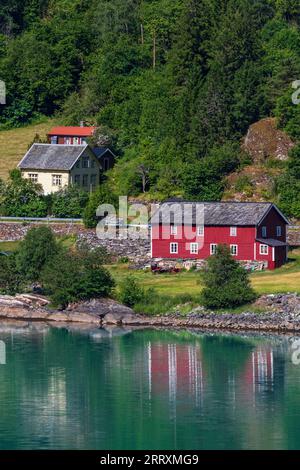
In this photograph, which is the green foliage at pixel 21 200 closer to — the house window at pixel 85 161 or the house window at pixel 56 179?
the house window at pixel 56 179

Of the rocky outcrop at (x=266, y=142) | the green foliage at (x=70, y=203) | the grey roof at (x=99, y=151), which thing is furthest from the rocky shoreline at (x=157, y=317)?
the grey roof at (x=99, y=151)

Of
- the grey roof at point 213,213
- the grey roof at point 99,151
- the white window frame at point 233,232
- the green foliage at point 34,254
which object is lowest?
the green foliage at point 34,254

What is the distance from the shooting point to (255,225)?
3071 inches

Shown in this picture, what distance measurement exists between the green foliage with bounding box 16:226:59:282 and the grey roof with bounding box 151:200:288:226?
645 centimetres

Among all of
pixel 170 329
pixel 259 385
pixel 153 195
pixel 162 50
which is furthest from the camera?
pixel 162 50

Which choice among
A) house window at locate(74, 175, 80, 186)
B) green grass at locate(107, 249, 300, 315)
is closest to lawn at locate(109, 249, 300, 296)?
green grass at locate(107, 249, 300, 315)

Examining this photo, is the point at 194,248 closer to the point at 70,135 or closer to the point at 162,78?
the point at 70,135

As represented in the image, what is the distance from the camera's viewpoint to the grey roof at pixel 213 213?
3093 inches

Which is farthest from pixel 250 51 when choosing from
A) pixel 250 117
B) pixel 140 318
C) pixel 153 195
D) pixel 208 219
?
pixel 140 318

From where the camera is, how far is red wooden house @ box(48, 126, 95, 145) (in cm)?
9822

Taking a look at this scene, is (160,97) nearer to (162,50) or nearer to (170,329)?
(162,50)

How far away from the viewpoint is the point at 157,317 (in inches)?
2798

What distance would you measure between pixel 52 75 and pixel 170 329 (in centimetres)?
4137

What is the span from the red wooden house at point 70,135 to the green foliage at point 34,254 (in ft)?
71.7
